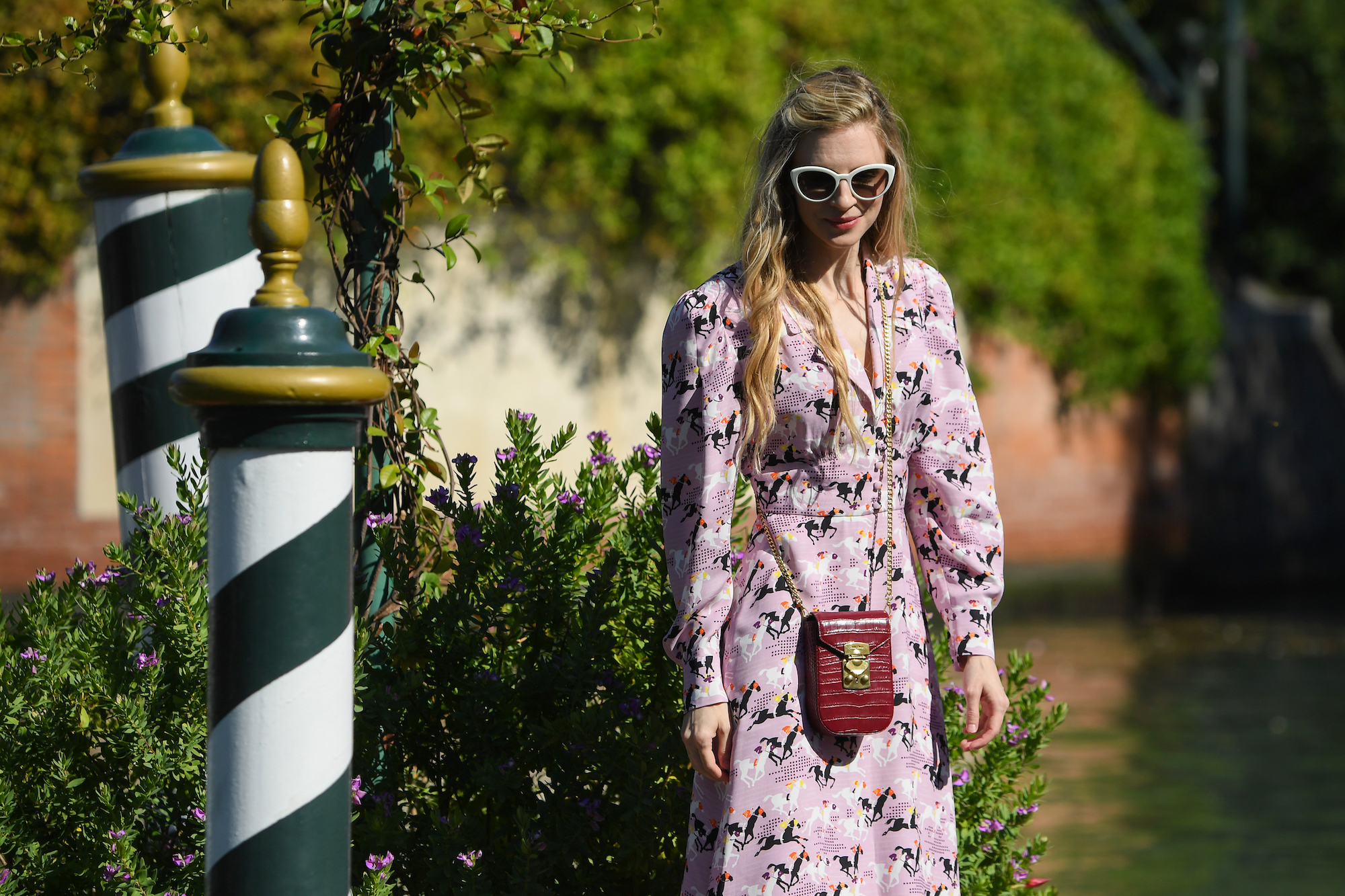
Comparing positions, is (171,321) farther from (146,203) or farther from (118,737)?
(118,737)

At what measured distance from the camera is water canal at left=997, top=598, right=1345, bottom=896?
508 cm

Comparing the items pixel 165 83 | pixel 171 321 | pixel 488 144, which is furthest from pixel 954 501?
pixel 165 83

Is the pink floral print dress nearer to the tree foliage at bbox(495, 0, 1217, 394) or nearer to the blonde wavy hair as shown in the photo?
the blonde wavy hair

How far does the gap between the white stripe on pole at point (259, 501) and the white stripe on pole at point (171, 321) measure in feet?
5.53

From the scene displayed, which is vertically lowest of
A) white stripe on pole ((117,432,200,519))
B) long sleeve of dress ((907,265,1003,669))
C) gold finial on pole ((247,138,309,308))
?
white stripe on pole ((117,432,200,519))

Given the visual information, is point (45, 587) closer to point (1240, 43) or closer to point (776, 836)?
point (776, 836)

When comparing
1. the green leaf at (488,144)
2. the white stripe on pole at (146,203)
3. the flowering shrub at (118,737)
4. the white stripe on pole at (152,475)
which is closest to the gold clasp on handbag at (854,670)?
the flowering shrub at (118,737)

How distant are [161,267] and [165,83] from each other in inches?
21.1

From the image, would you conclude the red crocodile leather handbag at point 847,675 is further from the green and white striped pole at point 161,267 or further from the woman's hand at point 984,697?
the green and white striped pole at point 161,267

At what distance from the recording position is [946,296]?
255 centimetres

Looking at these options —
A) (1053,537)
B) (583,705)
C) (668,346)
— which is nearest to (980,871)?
(583,705)

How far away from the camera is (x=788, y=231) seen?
2436mm

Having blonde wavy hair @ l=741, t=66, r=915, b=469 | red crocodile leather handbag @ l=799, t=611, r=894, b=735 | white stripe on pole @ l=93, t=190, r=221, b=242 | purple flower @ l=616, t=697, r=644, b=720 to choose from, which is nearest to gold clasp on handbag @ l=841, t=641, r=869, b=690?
red crocodile leather handbag @ l=799, t=611, r=894, b=735

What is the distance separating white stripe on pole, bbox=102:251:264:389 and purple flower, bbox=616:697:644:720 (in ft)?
4.83
